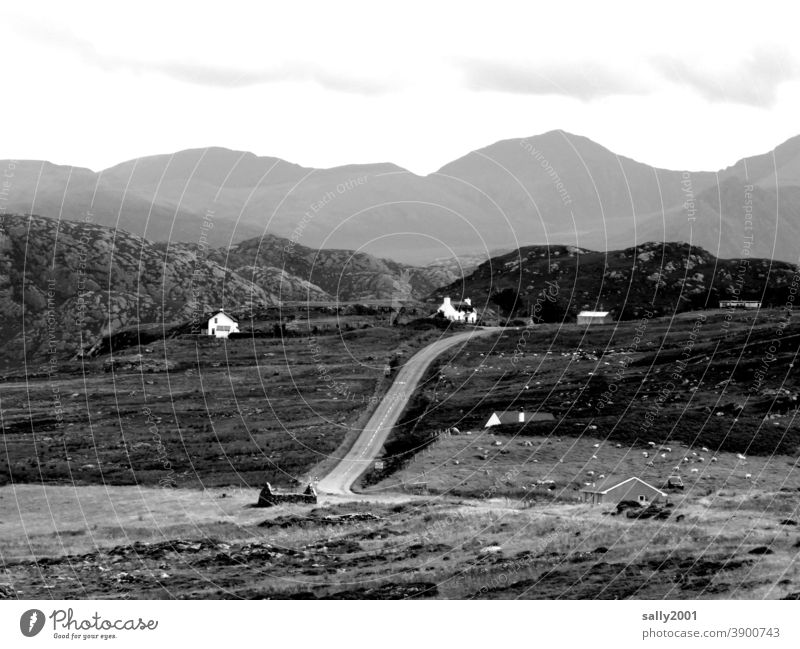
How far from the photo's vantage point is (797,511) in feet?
255

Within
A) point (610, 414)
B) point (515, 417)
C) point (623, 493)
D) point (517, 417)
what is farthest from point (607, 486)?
point (515, 417)

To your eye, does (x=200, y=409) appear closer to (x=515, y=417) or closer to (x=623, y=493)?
(x=515, y=417)

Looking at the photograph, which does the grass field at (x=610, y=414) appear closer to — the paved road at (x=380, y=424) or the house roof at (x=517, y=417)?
the house roof at (x=517, y=417)

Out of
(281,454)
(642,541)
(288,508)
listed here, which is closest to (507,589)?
(642,541)

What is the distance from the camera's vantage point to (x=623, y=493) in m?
83.0

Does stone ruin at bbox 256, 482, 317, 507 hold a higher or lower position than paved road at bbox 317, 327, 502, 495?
lower

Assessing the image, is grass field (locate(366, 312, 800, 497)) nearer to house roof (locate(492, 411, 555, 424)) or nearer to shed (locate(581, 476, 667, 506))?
house roof (locate(492, 411, 555, 424))

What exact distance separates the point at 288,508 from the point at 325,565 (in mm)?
15107

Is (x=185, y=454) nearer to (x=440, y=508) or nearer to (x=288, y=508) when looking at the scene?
(x=288, y=508)

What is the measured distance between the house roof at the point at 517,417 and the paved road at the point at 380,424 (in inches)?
497

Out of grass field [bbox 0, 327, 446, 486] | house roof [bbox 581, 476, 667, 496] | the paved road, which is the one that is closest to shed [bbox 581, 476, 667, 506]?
house roof [bbox 581, 476, 667, 496]

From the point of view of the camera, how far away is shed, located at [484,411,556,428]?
11294 centimetres

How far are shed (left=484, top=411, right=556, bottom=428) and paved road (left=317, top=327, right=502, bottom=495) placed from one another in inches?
462

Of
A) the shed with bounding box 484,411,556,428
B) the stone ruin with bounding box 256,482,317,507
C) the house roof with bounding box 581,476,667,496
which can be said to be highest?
the shed with bounding box 484,411,556,428
